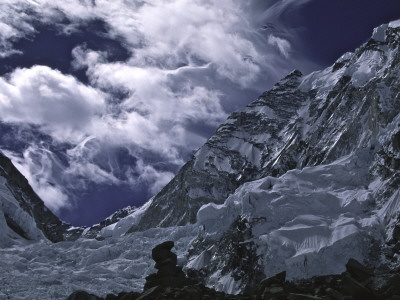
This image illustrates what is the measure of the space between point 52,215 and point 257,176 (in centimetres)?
7208

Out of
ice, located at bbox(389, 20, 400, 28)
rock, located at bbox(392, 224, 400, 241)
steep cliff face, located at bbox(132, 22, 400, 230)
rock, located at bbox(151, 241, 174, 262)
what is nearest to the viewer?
rock, located at bbox(151, 241, 174, 262)

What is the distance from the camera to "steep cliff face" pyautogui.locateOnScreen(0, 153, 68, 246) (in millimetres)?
118125

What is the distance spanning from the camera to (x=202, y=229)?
99.6 meters

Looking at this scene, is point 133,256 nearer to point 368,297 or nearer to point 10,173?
point 10,173

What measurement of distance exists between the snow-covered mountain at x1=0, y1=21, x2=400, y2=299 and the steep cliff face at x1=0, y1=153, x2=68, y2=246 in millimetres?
2924

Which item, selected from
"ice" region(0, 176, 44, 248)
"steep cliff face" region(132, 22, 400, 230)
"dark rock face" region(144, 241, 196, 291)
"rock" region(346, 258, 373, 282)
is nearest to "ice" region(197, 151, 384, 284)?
"steep cliff face" region(132, 22, 400, 230)

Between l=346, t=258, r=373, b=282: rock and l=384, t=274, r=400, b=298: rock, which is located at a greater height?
l=346, t=258, r=373, b=282: rock

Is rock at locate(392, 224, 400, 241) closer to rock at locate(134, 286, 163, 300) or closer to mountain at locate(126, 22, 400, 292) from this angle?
mountain at locate(126, 22, 400, 292)

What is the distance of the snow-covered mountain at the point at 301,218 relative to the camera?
6650 cm

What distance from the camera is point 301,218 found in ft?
241

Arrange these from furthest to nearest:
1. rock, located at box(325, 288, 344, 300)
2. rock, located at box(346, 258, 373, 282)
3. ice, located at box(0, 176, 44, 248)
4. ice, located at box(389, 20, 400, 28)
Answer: ice, located at box(389, 20, 400, 28)
ice, located at box(0, 176, 44, 248)
rock, located at box(346, 258, 373, 282)
rock, located at box(325, 288, 344, 300)

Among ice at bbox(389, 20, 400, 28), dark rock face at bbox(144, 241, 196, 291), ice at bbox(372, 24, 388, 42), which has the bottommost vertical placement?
dark rock face at bbox(144, 241, 196, 291)

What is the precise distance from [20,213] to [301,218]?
7340cm

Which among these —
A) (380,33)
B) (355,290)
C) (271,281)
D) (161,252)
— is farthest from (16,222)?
(355,290)
